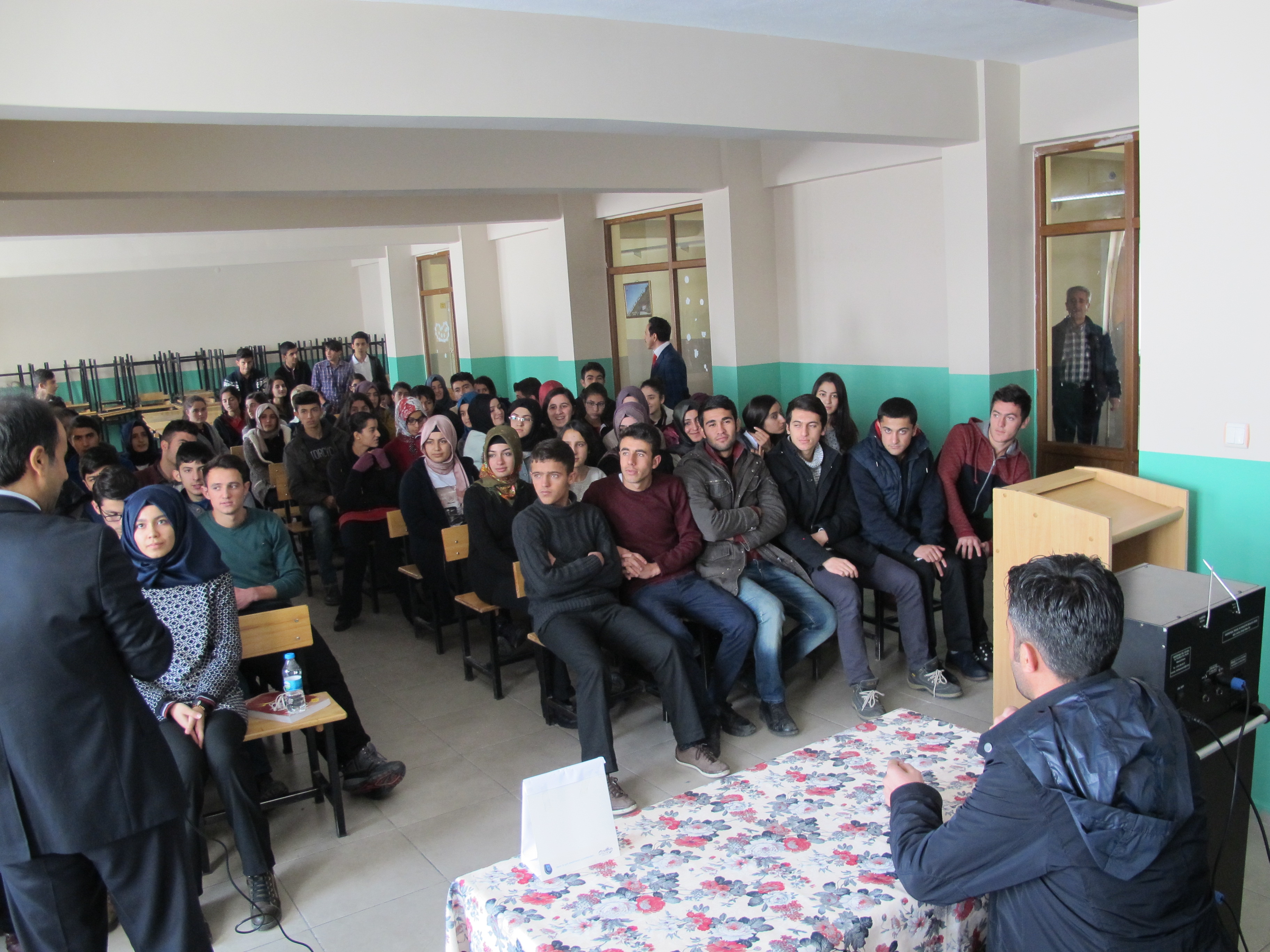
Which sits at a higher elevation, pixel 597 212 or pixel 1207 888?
pixel 597 212

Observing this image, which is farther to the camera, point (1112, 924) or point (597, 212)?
point (597, 212)

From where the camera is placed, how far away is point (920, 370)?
7379 mm

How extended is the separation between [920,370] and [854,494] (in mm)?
3131

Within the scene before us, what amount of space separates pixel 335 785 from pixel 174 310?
13067mm

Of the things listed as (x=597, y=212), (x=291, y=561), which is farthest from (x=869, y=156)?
(x=291, y=561)

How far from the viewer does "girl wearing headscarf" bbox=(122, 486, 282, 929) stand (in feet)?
9.97

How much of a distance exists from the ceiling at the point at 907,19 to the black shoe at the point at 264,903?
3.21 meters

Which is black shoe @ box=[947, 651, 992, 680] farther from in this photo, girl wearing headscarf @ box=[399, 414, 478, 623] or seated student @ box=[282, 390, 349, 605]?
seated student @ box=[282, 390, 349, 605]

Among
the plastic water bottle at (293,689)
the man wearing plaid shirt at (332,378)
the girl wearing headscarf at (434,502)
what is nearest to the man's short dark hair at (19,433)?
the plastic water bottle at (293,689)

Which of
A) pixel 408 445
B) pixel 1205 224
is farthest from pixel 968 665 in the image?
pixel 408 445

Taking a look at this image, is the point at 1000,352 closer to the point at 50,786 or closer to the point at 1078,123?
the point at 1078,123

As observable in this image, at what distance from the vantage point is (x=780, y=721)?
400cm

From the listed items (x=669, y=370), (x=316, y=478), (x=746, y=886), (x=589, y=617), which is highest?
(x=669, y=370)

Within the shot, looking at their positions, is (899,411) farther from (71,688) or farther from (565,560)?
(71,688)
